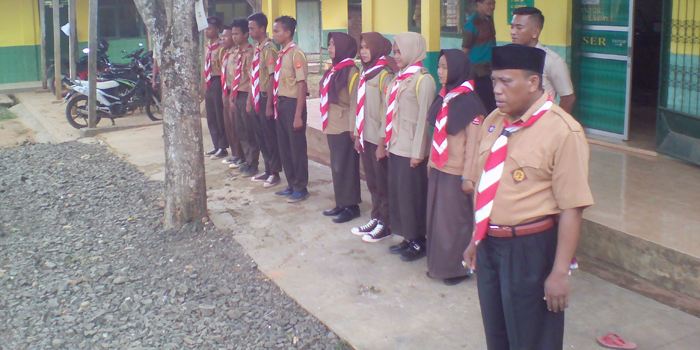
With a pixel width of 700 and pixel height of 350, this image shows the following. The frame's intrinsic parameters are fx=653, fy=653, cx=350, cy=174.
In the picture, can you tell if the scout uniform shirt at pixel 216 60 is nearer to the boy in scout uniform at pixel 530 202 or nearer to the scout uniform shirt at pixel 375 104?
the scout uniform shirt at pixel 375 104

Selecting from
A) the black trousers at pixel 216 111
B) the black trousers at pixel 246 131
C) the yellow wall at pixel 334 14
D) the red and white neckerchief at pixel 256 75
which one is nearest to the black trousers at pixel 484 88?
the red and white neckerchief at pixel 256 75

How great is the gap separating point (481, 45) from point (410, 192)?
2.00 meters

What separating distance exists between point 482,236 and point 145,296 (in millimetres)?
2881

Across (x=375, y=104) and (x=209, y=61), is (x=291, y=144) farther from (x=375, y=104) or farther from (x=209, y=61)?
(x=209, y=61)

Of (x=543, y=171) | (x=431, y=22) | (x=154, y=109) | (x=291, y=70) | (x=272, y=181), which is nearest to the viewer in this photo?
(x=543, y=171)

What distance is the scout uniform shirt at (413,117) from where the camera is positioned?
4.63 m

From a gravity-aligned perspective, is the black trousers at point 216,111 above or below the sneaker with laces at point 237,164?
above

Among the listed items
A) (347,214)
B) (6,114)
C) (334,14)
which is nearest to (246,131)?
(347,214)

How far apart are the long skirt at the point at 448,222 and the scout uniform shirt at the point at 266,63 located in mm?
2989

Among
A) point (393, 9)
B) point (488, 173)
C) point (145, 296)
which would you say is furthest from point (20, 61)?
point (488, 173)

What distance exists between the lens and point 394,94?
482cm

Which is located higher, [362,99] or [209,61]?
[209,61]

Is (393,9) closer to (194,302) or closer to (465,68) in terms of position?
(465,68)

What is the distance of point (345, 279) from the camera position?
475cm
